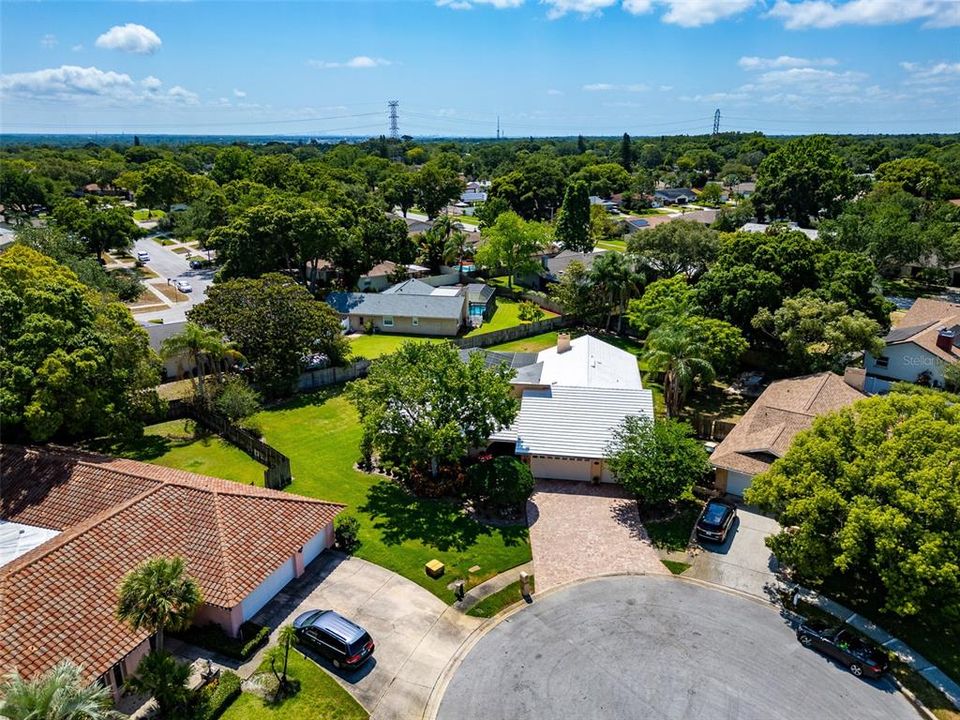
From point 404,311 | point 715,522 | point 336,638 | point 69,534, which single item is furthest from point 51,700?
point 404,311

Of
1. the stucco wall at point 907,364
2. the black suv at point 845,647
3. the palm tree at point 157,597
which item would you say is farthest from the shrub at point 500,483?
the stucco wall at point 907,364

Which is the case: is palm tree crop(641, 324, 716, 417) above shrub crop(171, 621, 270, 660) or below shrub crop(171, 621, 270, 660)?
above

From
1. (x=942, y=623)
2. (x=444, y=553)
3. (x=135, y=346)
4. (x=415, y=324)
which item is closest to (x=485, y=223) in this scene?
(x=415, y=324)

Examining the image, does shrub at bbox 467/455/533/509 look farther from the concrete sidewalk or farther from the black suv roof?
the concrete sidewalk

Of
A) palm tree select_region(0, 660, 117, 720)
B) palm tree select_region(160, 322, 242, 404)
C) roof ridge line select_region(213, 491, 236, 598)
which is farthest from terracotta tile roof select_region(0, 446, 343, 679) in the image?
palm tree select_region(160, 322, 242, 404)

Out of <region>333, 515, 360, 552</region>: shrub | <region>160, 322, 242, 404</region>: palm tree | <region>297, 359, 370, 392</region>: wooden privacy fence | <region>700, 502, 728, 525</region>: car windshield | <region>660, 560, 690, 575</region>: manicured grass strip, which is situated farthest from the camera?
<region>297, 359, 370, 392</region>: wooden privacy fence

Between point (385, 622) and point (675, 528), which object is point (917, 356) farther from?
point (385, 622)
